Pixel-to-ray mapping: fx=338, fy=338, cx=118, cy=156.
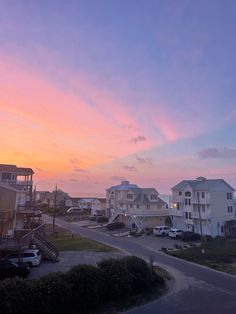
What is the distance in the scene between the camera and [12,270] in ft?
99.2

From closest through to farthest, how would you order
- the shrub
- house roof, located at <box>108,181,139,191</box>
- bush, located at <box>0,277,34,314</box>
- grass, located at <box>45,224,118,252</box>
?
bush, located at <box>0,277,34,314</box> < the shrub < grass, located at <box>45,224,118,252</box> < house roof, located at <box>108,181,139,191</box>

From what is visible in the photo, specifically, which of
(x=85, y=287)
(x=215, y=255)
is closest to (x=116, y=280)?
(x=85, y=287)

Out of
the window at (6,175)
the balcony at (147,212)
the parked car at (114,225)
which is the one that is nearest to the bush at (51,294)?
the window at (6,175)

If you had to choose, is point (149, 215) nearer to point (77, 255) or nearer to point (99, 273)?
point (77, 255)

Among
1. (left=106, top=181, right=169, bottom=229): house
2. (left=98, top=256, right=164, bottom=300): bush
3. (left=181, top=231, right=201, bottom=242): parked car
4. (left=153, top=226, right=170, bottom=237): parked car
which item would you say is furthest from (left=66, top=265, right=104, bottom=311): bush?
(left=106, top=181, right=169, bottom=229): house

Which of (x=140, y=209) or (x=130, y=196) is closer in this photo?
(x=140, y=209)

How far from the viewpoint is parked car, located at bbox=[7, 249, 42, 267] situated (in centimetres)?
3500

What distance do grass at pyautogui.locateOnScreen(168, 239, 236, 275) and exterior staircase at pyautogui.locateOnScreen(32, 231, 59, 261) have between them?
15222 millimetres

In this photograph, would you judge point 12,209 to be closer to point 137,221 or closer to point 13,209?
point 13,209

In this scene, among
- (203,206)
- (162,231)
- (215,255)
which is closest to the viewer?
(215,255)

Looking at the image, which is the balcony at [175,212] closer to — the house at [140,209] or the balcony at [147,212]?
the balcony at [147,212]

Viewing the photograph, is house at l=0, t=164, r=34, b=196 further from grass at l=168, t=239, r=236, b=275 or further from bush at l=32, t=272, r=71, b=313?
bush at l=32, t=272, r=71, b=313

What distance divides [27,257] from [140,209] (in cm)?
3954

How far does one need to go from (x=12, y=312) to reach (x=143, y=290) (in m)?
10.6
